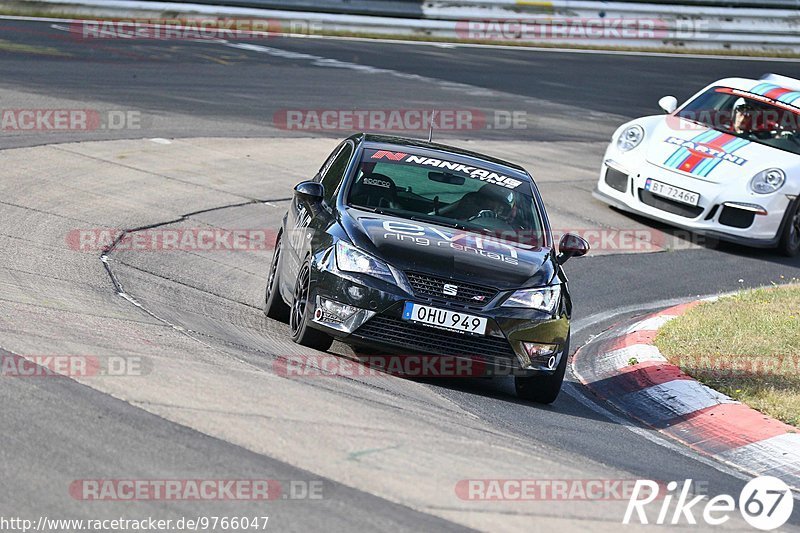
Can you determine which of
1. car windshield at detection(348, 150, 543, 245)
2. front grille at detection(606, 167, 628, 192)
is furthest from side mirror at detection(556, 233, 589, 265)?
front grille at detection(606, 167, 628, 192)

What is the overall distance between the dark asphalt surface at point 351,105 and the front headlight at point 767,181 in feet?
2.52

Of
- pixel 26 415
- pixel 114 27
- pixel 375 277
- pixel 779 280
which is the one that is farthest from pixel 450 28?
pixel 26 415

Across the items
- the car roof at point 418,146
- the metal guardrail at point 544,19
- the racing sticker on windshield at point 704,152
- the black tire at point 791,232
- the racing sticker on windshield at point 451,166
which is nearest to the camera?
the racing sticker on windshield at point 451,166

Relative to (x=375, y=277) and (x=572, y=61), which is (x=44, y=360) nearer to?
(x=375, y=277)

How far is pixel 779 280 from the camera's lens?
41.6 feet

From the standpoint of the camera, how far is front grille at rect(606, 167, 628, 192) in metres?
14.0

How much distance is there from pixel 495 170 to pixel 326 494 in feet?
13.9

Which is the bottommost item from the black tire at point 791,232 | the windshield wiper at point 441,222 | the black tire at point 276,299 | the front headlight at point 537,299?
the black tire at point 791,232

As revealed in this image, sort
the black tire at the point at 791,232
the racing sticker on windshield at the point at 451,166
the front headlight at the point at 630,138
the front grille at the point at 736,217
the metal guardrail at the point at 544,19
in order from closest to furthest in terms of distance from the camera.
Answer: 1. the racing sticker on windshield at the point at 451,166
2. the front grille at the point at 736,217
3. the black tire at the point at 791,232
4. the front headlight at the point at 630,138
5. the metal guardrail at the point at 544,19

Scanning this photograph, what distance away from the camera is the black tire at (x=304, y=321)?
25.0ft

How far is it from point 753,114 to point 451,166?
6918 millimetres

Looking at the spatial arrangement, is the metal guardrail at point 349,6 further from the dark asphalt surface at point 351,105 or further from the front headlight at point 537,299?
the front headlight at point 537,299

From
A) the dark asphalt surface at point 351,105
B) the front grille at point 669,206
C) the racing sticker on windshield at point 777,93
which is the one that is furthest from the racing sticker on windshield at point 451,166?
the racing sticker on windshield at point 777,93

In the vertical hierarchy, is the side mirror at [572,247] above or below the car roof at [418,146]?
below
